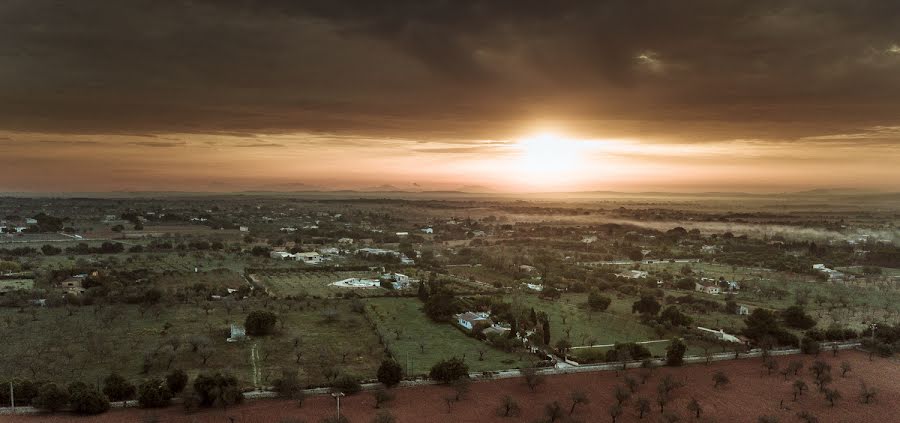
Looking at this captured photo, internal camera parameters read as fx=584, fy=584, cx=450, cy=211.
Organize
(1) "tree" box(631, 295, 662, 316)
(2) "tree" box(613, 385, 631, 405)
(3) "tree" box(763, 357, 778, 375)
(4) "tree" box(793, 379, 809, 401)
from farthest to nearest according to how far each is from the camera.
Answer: (1) "tree" box(631, 295, 662, 316) → (3) "tree" box(763, 357, 778, 375) → (4) "tree" box(793, 379, 809, 401) → (2) "tree" box(613, 385, 631, 405)

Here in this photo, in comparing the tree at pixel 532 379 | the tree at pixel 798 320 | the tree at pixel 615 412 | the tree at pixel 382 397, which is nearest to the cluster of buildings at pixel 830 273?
the tree at pixel 798 320

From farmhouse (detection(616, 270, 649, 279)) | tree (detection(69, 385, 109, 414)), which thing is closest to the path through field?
tree (detection(69, 385, 109, 414))

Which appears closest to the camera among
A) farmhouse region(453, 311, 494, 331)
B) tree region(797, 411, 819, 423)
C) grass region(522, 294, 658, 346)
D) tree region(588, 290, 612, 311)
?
tree region(797, 411, 819, 423)

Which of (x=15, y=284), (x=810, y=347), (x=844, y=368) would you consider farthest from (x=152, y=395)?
(x=15, y=284)

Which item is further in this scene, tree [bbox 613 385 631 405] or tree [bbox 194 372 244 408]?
tree [bbox 613 385 631 405]

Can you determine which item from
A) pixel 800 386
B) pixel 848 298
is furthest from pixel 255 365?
pixel 848 298

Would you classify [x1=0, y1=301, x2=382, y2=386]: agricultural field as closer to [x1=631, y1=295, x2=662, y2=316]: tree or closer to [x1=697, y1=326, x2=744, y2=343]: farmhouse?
[x1=631, y1=295, x2=662, y2=316]: tree

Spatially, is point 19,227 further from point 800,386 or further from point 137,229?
point 800,386
